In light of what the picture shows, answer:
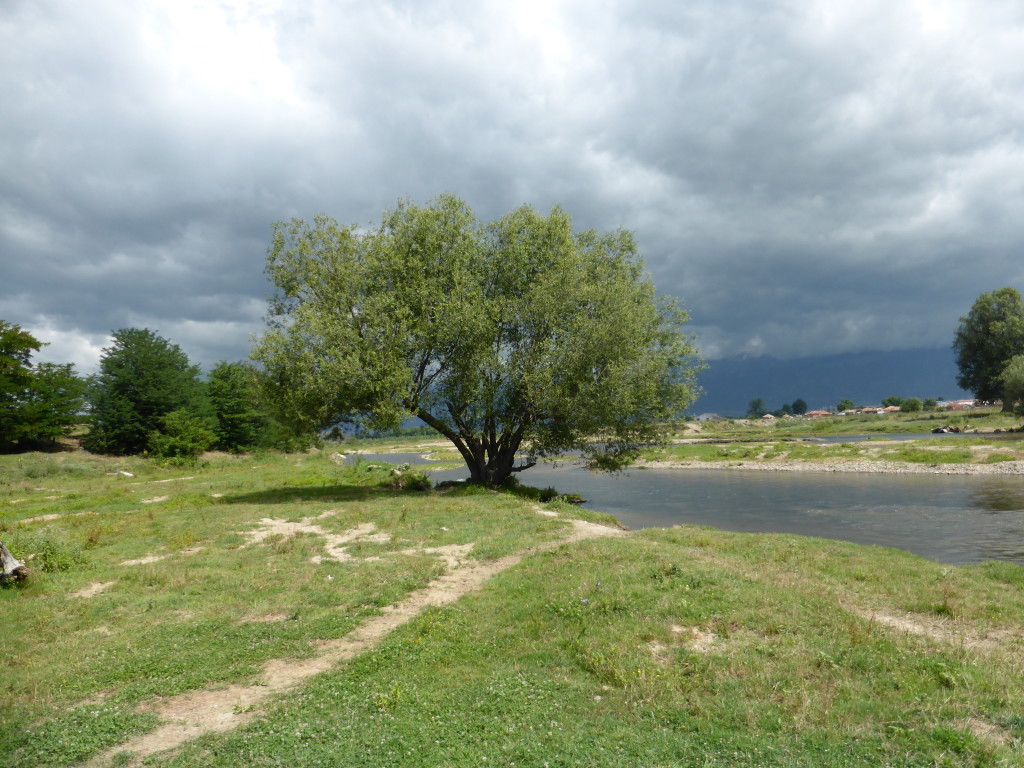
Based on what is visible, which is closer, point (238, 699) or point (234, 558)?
point (238, 699)

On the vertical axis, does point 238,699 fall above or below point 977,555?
above

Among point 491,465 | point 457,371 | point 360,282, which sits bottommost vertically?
point 491,465

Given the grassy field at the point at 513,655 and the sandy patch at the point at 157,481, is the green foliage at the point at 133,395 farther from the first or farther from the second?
the grassy field at the point at 513,655

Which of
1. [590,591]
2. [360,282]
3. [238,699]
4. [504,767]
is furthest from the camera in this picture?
[360,282]

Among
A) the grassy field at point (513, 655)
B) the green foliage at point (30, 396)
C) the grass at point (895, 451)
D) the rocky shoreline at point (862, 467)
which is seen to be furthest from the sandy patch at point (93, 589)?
the rocky shoreline at point (862, 467)

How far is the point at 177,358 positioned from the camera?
2773 inches

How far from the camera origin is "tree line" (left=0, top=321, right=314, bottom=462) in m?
55.6

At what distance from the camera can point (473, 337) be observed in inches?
1145

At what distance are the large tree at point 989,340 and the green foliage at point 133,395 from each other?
425ft

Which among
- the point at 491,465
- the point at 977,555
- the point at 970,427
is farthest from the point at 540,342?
the point at 970,427

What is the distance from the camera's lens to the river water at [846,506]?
81.0ft

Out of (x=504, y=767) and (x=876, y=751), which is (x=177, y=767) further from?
(x=876, y=751)

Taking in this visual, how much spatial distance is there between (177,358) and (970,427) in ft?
403

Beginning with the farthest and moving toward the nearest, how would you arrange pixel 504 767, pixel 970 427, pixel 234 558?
1. pixel 970 427
2. pixel 234 558
3. pixel 504 767
